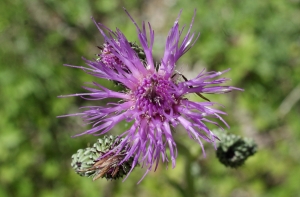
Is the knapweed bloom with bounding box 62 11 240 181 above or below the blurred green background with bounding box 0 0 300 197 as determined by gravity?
below

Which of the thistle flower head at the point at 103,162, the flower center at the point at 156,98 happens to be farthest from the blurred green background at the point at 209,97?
the flower center at the point at 156,98

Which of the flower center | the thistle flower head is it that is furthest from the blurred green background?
the flower center

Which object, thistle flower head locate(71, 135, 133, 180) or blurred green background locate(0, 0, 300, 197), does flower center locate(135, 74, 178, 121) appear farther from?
blurred green background locate(0, 0, 300, 197)

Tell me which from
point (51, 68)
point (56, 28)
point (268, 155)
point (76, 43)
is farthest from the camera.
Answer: point (56, 28)

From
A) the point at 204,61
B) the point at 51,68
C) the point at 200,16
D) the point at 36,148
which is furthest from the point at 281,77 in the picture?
the point at 36,148

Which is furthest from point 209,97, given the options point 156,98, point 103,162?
point 103,162

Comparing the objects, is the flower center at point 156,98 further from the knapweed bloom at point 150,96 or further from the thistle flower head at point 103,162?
the thistle flower head at point 103,162

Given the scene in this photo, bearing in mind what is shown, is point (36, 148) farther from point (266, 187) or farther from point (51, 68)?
point (266, 187)
